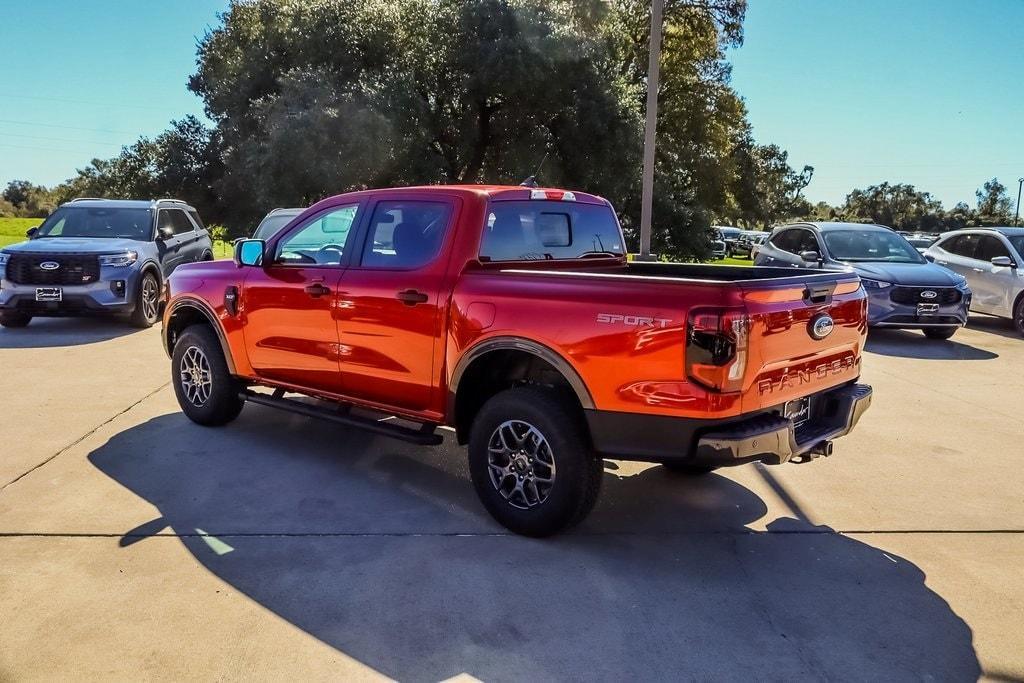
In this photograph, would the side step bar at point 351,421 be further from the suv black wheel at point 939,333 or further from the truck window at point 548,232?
the suv black wheel at point 939,333

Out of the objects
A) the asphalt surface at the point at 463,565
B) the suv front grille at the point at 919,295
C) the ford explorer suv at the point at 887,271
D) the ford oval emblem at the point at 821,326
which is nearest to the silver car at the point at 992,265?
the ford explorer suv at the point at 887,271

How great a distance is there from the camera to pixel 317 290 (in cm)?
529

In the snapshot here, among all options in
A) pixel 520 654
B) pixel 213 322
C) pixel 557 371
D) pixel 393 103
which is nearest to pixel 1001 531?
pixel 557 371

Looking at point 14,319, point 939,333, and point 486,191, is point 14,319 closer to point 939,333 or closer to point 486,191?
point 486,191

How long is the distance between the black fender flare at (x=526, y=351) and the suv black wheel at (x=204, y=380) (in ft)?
7.94

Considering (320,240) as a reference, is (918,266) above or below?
below

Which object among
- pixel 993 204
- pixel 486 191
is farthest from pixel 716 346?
pixel 993 204

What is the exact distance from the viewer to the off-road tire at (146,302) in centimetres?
1137

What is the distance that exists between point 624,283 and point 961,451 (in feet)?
12.5

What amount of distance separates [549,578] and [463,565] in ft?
1.42

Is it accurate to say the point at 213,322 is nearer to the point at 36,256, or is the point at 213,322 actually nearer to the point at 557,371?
the point at 557,371

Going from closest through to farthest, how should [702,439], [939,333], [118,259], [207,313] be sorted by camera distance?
1. [702,439]
2. [207,313]
3. [118,259]
4. [939,333]

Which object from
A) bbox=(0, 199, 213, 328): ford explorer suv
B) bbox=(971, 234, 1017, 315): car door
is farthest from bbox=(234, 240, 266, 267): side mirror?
bbox=(971, 234, 1017, 315): car door

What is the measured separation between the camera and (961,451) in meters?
6.02
